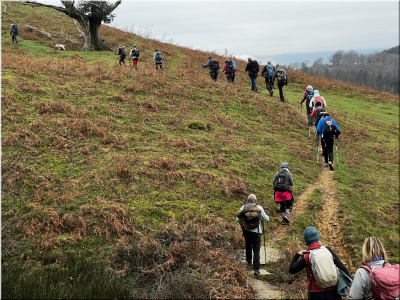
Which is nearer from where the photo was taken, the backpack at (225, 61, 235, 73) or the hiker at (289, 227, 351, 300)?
the hiker at (289, 227, 351, 300)

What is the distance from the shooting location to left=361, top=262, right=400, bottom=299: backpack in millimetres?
4711

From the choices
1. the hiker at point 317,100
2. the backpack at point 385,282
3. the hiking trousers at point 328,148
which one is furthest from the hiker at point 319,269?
the hiker at point 317,100

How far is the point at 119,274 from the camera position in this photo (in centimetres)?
687

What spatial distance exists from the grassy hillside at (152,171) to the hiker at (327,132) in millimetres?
818

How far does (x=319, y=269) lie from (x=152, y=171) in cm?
713

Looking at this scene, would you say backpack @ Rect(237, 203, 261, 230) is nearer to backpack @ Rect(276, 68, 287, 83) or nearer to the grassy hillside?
the grassy hillside

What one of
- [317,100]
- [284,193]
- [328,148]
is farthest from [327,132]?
[284,193]

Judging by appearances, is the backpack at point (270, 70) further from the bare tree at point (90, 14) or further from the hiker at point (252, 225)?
the hiker at point (252, 225)

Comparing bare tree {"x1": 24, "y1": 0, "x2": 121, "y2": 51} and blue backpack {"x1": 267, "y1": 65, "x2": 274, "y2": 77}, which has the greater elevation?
bare tree {"x1": 24, "y1": 0, "x2": 121, "y2": 51}

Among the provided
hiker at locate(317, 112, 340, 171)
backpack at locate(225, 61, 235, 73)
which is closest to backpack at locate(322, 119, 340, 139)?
hiker at locate(317, 112, 340, 171)

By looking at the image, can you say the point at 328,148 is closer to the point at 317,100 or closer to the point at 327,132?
the point at 327,132

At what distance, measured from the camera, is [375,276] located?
4.86 m

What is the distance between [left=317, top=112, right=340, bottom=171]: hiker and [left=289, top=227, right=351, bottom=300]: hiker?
1035cm

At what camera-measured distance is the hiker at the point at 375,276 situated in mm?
4730
